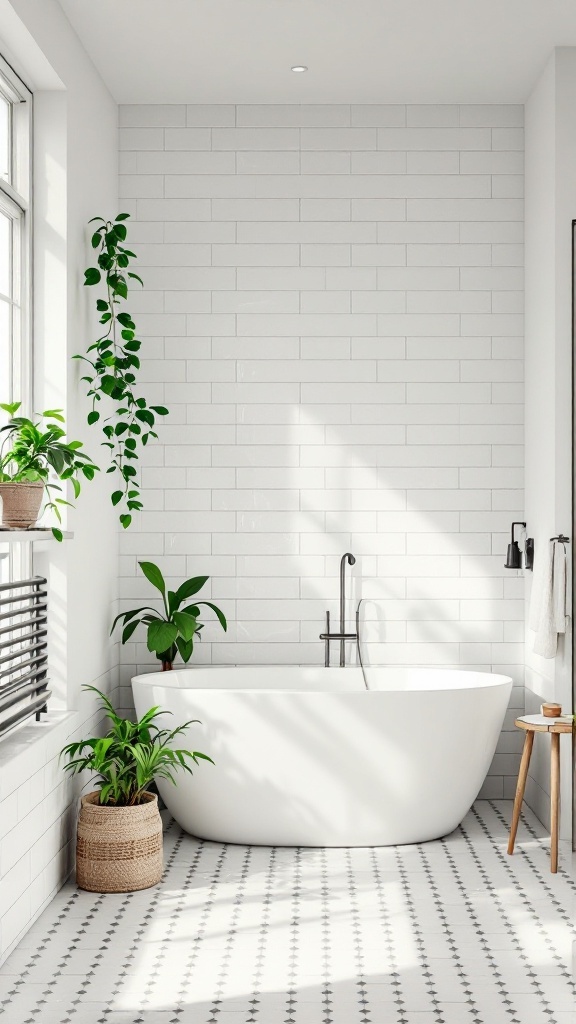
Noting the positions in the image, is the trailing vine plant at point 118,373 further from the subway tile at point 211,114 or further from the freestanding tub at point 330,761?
the freestanding tub at point 330,761

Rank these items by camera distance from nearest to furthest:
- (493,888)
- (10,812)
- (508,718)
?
(10,812) → (493,888) → (508,718)

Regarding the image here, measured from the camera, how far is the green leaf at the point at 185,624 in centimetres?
457

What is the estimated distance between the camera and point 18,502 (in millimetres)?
3205

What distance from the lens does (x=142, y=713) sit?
4.25m

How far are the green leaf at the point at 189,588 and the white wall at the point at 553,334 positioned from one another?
1.58 m

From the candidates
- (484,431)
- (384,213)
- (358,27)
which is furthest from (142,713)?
(358,27)

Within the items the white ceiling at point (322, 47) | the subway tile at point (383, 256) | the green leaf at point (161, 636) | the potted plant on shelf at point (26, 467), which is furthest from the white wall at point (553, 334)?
the potted plant on shelf at point (26, 467)

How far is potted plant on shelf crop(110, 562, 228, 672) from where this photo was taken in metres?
4.56

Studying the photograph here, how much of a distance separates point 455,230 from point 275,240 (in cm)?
88

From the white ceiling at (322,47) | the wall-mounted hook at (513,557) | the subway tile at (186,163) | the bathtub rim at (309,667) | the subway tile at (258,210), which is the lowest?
the bathtub rim at (309,667)

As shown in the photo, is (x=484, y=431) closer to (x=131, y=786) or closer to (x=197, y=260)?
(x=197, y=260)

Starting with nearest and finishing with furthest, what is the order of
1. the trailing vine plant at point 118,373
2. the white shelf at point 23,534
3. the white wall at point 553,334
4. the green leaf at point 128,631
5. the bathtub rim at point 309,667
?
the white shelf at point 23,534 < the trailing vine plant at point 118,373 < the white wall at point 553,334 < the bathtub rim at point 309,667 < the green leaf at point 128,631

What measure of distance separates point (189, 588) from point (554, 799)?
1871 mm

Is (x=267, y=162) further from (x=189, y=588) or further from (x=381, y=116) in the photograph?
(x=189, y=588)
